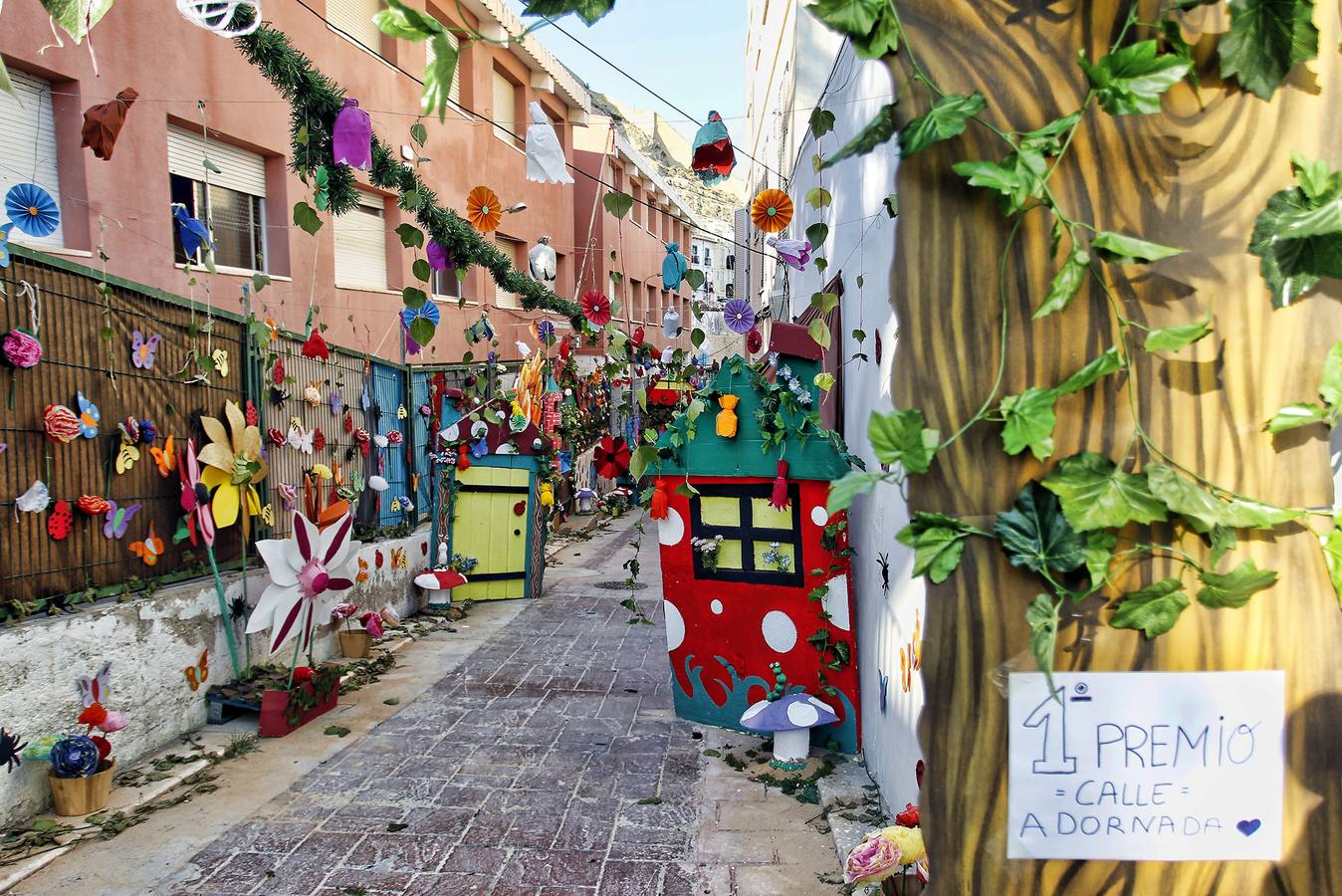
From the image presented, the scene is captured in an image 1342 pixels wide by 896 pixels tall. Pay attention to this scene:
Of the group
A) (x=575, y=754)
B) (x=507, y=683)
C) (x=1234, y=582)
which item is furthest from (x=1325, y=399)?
(x=507, y=683)

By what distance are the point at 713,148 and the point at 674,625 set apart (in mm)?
3159

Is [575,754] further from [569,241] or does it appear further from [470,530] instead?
[569,241]

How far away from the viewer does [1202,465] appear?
135 cm

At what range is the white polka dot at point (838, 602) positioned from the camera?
17.1 feet

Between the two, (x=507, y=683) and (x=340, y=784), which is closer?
(x=340, y=784)

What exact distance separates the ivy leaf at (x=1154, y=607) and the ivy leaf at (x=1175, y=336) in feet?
1.15

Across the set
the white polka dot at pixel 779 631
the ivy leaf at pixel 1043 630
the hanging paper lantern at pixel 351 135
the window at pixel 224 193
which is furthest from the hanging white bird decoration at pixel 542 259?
the ivy leaf at pixel 1043 630

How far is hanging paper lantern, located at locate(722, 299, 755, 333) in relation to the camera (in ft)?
21.9

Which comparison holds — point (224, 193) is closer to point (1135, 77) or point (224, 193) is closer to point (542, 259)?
point (542, 259)

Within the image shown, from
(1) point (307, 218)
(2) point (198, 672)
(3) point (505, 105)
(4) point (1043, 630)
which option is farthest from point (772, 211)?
(3) point (505, 105)

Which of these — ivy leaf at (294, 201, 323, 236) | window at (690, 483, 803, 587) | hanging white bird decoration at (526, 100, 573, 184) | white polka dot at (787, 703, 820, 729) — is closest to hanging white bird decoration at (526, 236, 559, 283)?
hanging white bird decoration at (526, 100, 573, 184)

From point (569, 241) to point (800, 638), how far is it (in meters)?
14.7

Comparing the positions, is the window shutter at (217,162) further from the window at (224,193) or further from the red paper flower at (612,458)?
the red paper flower at (612,458)

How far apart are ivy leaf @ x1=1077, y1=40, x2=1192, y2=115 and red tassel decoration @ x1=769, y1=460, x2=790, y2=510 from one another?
13.5 ft
